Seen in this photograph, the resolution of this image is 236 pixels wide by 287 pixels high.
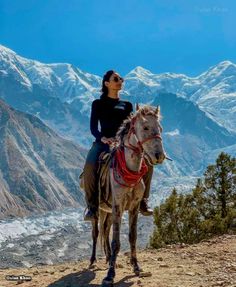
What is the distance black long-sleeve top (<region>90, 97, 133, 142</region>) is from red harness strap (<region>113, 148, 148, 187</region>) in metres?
1.58

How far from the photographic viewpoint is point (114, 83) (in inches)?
590

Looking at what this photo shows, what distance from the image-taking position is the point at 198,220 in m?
36.6

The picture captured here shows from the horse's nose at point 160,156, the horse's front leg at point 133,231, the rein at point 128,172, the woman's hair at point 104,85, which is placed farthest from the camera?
the woman's hair at point 104,85

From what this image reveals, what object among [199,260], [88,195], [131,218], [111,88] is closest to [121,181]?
[131,218]

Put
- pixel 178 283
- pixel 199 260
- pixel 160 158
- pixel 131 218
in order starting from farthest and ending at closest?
pixel 199 260, pixel 131 218, pixel 178 283, pixel 160 158

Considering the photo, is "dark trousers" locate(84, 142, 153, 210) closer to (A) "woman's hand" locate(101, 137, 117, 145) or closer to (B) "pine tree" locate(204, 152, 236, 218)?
(A) "woman's hand" locate(101, 137, 117, 145)

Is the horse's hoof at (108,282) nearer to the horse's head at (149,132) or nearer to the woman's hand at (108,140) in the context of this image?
the horse's head at (149,132)

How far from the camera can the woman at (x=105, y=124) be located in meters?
14.6

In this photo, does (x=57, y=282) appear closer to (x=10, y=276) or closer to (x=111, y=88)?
(x=10, y=276)

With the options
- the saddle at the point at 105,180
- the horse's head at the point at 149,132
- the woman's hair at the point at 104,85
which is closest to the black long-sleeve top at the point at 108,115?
the woman's hair at the point at 104,85

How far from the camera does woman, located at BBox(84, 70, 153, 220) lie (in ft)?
48.1

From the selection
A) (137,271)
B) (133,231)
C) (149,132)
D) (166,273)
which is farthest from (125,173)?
(166,273)

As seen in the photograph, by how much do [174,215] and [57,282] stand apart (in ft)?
77.7

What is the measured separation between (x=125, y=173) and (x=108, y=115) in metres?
2.58
